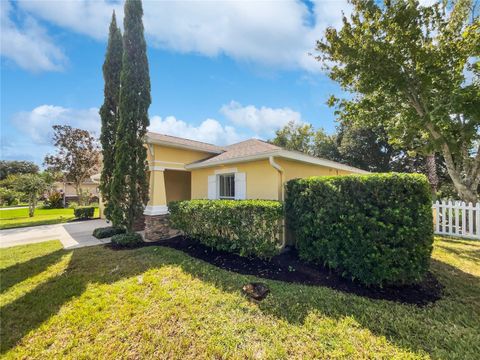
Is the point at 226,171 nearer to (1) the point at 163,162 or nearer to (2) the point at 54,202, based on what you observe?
(1) the point at 163,162

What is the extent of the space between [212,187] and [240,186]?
162 cm

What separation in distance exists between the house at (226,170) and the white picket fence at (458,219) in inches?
167

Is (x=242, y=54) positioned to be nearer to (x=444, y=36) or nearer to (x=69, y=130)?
(x=444, y=36)

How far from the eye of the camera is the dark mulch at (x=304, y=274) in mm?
4141

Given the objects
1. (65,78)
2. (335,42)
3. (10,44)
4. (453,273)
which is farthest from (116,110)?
(453,273)

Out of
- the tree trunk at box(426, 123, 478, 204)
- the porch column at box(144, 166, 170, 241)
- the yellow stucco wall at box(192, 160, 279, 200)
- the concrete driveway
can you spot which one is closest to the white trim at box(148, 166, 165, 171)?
the porch column at box(144, 166, 170, 241)

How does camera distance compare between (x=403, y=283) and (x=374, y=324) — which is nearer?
(x=374, y=324)

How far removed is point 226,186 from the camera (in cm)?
887

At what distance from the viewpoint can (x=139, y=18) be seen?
326 inches

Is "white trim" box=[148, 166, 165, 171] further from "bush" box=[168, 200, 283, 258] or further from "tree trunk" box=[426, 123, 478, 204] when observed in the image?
"tree trunk" box=[426, 123, 478, 204]

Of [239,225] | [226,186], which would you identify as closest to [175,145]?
[226,186]

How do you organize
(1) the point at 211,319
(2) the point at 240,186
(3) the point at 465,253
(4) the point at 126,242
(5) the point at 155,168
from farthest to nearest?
(5) the point at 155,168 → (2) the point at 240,186 → (4) the point at 126,242 → (3) the point at 465,253 → (1) the point at 211,319

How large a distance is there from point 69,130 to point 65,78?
14181 millimetres

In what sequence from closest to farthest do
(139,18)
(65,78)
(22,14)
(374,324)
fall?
(374,324) → (22,14) → (139,18) → (65,78)
